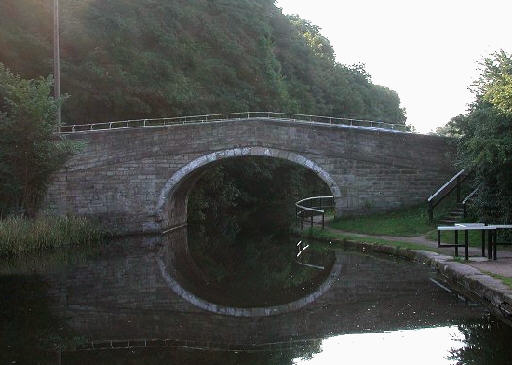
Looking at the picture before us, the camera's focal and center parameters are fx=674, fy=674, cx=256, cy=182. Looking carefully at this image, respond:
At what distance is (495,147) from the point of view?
13.9m

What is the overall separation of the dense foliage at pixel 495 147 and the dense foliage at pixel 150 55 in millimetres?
13549

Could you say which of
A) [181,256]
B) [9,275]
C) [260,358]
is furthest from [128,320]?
[181,256]

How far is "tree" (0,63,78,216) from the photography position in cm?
1689

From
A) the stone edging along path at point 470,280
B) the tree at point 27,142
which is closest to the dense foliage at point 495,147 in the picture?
the stone edging along path at point 470,280

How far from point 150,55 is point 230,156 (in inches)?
280

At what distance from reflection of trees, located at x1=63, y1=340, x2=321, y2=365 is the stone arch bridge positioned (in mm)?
14206

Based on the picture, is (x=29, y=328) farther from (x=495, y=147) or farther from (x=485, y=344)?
(x=495, y=147)

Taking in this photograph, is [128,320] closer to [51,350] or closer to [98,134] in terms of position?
[51,350]

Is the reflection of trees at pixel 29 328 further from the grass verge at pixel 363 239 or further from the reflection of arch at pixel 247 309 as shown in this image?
the grass verge at pixel 363 239

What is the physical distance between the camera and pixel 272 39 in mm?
39875

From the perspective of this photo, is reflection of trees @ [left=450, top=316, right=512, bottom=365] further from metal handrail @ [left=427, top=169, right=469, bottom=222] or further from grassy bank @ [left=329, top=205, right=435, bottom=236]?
metal handrail @ [left=427, top=169, right=469, bottom=222]

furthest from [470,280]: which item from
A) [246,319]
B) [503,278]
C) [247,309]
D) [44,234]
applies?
[44,234]

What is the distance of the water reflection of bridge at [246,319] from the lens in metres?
8.29

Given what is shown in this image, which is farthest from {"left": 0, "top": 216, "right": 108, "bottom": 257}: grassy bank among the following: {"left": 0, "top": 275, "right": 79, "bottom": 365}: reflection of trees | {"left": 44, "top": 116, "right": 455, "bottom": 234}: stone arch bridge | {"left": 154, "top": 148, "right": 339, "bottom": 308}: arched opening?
{"left": 0, "top": 275, "right": 79, "bottom": 365}: reflection of trees
